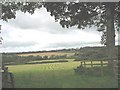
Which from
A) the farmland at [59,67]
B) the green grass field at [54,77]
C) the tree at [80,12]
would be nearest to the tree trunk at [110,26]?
the tree at [80,12]

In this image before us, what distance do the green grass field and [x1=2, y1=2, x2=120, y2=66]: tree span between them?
329cm

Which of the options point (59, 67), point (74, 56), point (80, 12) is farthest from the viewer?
point (80, 12)

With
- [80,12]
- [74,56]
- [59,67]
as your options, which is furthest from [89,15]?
[59,67]

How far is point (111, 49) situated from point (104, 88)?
645 cm

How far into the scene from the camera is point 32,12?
66.3 ft

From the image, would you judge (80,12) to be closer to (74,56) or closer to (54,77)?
(74,56)

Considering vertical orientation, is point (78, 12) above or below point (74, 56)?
above

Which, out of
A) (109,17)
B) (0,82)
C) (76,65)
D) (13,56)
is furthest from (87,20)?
(0,82)

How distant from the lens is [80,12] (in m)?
20.0

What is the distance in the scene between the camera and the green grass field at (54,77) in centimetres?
1535

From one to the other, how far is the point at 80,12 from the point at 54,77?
535 centimetres

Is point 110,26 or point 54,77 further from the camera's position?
point 110,26

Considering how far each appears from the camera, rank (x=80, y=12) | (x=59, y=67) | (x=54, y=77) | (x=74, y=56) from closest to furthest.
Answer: (x=54, y=77)
(x=59, y=67)
(x=74, y=56)
(x=80, y=12)

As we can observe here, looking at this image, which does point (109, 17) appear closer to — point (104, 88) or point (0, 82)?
point (104, 88)
